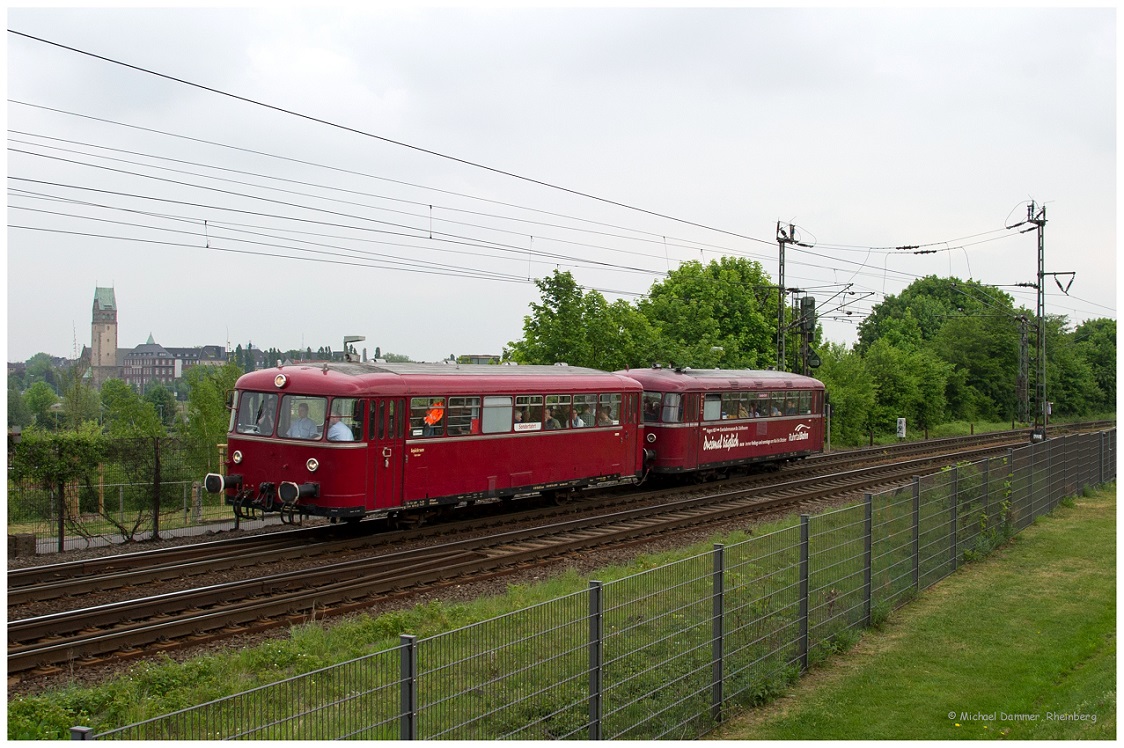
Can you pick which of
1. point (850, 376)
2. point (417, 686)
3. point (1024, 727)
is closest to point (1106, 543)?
point (1024, 727)

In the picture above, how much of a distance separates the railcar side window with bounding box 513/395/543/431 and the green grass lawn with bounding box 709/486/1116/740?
28.7 feet

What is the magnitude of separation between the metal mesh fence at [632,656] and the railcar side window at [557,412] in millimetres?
9065

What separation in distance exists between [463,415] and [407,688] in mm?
12903

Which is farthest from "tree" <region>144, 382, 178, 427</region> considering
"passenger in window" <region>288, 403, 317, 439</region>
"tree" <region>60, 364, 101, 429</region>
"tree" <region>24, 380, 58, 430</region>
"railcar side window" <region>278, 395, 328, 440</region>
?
"passenger in window" <region>288, 403, 317, 439</region>

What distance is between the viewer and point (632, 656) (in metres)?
7.54

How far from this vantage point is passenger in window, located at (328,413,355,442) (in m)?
16.2

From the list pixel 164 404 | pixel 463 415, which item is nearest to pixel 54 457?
pixel 463 415

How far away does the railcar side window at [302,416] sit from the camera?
16436 millimetres

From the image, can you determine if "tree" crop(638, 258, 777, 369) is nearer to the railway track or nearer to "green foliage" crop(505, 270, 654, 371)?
"green foliage" crop(505, 270, 654, 371)

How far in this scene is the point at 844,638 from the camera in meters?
10.2

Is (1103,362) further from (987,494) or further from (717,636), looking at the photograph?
(717,636)

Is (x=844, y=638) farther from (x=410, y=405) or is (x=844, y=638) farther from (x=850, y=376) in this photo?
(x=850, y=376)

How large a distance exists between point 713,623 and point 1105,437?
69.9 ft

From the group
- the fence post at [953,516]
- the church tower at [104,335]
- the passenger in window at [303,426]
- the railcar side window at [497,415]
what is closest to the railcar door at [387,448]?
the passenger in window at [303,426]
